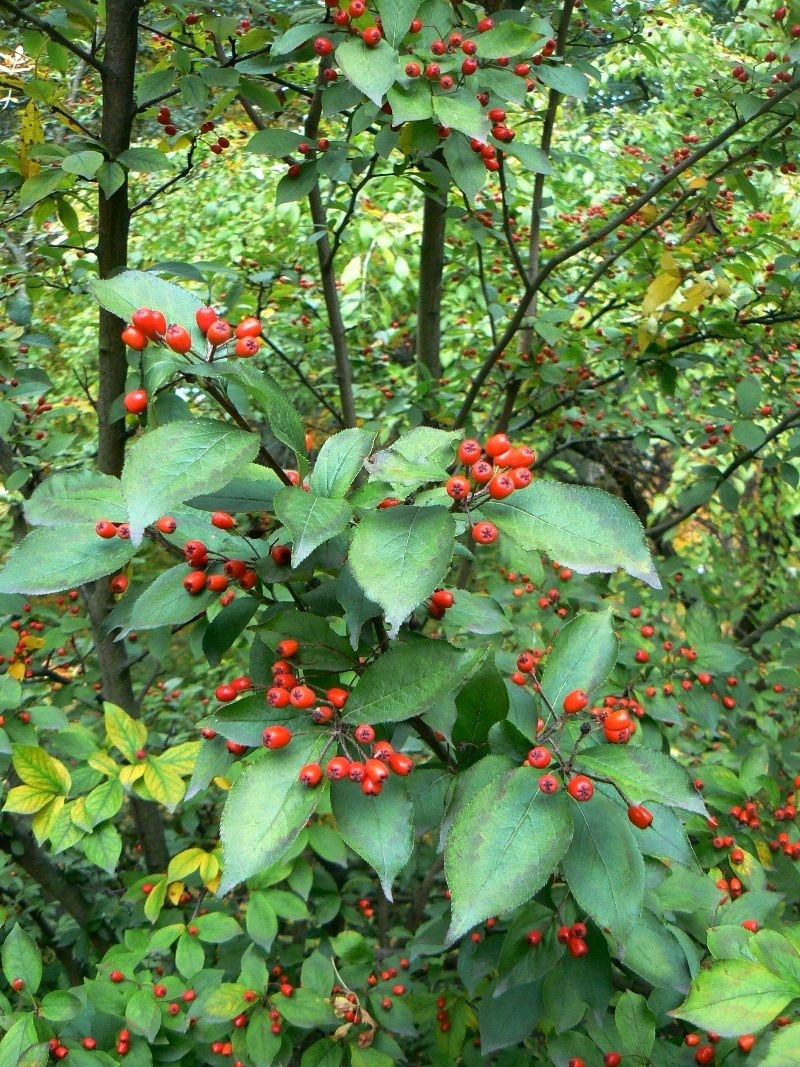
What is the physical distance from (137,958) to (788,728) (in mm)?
2580

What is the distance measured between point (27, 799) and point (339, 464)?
1189 mm

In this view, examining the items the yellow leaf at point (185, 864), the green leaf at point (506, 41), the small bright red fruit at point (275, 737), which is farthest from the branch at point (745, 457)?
the small bright red fruit at point (275, 737)

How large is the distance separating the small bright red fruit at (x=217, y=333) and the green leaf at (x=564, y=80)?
1375mm

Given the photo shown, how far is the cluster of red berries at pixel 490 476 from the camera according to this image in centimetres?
94

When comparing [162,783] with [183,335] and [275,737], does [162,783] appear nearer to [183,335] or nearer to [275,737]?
[275,737]

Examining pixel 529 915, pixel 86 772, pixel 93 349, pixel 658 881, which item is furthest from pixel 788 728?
pixel 93 349

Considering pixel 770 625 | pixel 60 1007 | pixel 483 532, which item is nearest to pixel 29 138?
pixel 483 532

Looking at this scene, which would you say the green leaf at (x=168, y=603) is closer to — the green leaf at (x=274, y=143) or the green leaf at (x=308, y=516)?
the green leaf at (x=308, y=516)

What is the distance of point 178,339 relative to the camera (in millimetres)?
877

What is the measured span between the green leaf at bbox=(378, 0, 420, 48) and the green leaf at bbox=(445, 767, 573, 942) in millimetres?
1195

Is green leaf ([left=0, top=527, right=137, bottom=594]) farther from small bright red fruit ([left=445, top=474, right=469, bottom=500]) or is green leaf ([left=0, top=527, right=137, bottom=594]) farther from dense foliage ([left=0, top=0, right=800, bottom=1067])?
small bright red fruit ([left=445, top=474, right=469, bottom=500])

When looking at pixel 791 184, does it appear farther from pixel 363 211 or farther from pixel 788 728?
pixel 788 728

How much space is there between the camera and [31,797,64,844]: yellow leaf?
1716 millimetres

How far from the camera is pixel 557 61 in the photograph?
2002 mm
